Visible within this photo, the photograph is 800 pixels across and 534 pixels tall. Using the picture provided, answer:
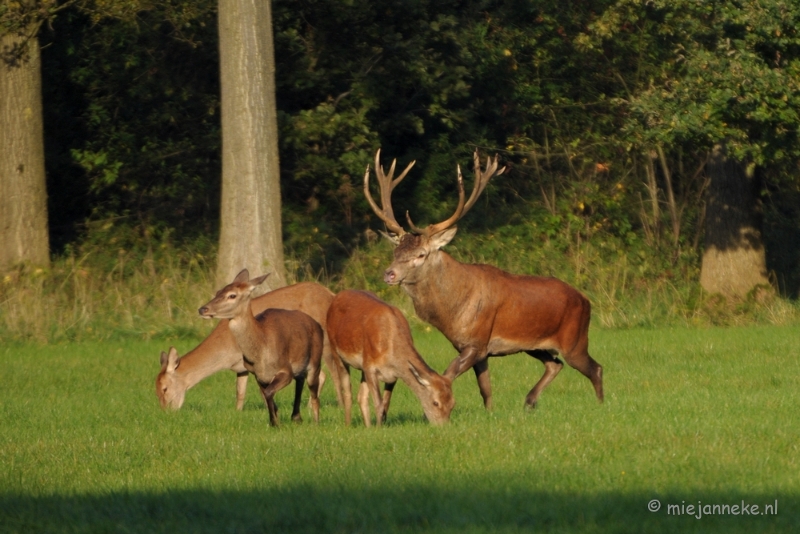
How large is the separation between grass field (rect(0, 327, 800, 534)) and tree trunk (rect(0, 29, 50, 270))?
680 cm

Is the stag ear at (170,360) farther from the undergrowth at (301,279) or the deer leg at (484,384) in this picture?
the undergrowth at (301,279)

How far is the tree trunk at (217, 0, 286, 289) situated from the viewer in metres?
18.0

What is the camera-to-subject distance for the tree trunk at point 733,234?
20.4 meters

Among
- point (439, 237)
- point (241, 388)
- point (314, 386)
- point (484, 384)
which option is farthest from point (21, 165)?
point (484, 384)

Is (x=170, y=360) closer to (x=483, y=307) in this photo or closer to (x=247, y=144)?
(x=483, y=307)

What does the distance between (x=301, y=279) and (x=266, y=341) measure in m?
10.3

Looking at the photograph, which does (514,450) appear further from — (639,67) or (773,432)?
(639,67)

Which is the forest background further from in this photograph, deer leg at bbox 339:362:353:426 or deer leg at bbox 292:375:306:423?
deer leg at bbox 339:362:353:426

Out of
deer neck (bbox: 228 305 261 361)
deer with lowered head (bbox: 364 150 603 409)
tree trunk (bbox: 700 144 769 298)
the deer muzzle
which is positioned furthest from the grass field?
tree trunk (bbox: 700 144 769 298)

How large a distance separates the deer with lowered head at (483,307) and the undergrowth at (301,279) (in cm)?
679

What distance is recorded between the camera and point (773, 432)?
29.9 ft

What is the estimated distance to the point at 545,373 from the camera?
38.7ft

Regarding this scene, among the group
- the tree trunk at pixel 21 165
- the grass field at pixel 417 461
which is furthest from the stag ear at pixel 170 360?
the tree trunk at pixel 21 165

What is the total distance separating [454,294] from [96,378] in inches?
197
